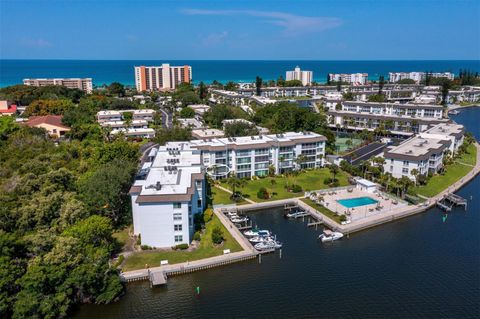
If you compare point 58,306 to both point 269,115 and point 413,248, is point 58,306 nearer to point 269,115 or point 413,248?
point 413,248

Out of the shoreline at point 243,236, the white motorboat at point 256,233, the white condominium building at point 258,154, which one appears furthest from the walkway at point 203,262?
the white condominium building at point 258,154

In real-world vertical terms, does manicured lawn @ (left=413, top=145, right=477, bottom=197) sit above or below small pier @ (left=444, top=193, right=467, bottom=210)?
above

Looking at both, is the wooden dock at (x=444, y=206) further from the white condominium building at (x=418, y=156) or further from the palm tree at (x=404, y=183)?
the white condominium building at (x=418, y=156)

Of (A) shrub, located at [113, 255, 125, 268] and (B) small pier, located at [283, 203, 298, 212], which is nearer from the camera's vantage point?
(A) shrub, located at [113, 255, 125, 268]

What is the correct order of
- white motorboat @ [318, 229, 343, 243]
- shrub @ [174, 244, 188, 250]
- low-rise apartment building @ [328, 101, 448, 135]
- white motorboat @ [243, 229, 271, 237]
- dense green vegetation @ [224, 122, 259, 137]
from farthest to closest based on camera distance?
low-rise apartment building @ [328, 101, 448, 135] < dense green vegetation @ [224, 122, 259, 137] < white motorboat @ [243, 229, 271, 237] < white motorboat @ [318, 229, 343, 243] < shrub @ [174, 244, 188, 250]

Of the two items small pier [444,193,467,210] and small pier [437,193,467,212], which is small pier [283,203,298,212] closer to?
small pier [437,193,467,212]

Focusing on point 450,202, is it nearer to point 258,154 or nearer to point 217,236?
point 258,154

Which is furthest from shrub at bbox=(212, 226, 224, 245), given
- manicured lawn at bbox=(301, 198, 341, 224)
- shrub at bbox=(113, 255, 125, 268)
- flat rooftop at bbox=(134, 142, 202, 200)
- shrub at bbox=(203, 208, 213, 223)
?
manicured lawn at bbox=(301, 198, 341, 224)

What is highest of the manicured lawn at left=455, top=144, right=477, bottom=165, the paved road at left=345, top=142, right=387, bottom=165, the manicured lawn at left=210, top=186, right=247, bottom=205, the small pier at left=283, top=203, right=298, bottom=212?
the paved road at left=345, top=142, right=387, bottom=165
